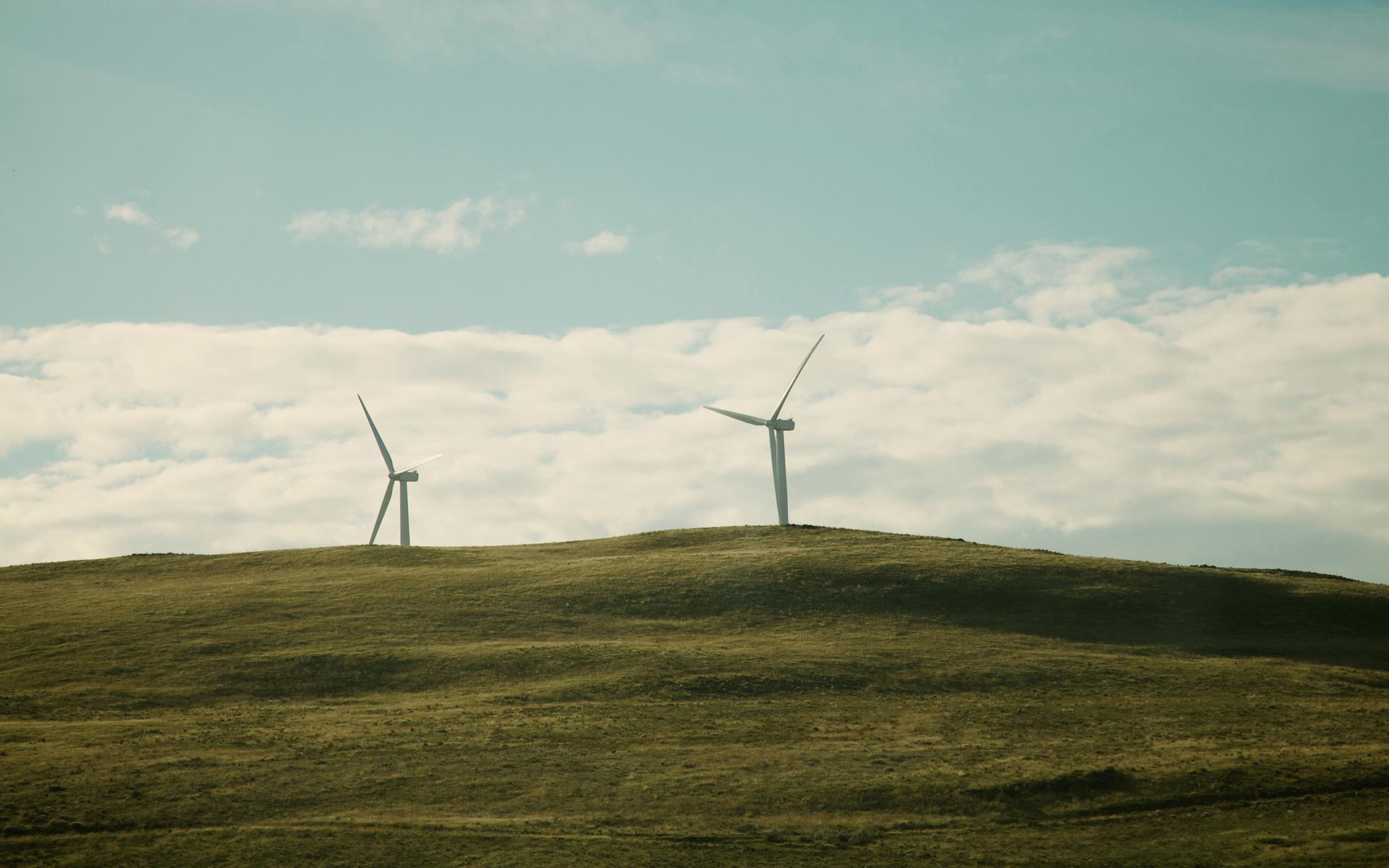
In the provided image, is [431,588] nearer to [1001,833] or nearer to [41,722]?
[41,722]

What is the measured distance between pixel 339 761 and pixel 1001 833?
73.2 ft

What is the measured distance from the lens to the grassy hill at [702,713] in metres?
35.5

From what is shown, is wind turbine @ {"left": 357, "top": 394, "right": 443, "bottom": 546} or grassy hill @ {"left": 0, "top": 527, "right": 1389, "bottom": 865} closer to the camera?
grassy hill @ {"left": 0, "top": 527, "right": 1389, "bottom": 865}

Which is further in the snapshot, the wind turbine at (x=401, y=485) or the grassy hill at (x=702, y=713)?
the wind turbine at (x=401, y=485)

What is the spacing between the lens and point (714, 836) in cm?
3547

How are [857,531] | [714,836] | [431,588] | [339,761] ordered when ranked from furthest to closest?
[857,531]
[431,588]
[339,761]
[714,836]

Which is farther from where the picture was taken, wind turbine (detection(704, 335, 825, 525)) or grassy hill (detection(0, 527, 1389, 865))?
wind turbine (detection(704, 335, 825, 525))

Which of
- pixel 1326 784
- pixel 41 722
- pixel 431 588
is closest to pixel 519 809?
pixel 41 722

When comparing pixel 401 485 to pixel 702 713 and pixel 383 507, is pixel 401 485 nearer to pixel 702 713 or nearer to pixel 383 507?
pixel 383 507

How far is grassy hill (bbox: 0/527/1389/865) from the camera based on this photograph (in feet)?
116

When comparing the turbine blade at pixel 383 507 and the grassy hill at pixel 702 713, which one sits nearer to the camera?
the grassy hill at pixel 702 713

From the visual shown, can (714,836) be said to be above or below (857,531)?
below

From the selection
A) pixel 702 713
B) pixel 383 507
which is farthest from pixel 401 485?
pixel 702 713

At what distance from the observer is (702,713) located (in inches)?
1845
